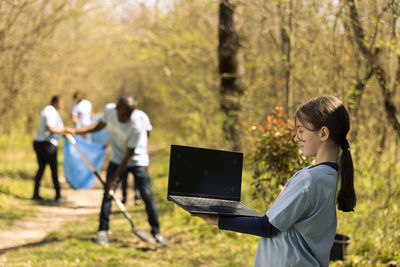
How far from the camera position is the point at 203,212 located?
205 centimetres

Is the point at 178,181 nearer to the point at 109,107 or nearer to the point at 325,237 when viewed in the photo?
the point at 325,237

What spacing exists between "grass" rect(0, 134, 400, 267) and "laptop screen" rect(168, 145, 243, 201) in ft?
8.37

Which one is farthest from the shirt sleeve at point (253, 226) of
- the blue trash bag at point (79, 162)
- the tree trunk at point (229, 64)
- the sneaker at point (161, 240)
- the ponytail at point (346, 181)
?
the blue trash bag at point (79, 162)

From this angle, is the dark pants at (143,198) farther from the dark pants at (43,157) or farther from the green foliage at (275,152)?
the dark pants at (43,157)

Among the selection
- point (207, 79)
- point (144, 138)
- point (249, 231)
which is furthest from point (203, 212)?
point (207, 79)

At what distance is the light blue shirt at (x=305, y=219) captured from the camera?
1.94 meters

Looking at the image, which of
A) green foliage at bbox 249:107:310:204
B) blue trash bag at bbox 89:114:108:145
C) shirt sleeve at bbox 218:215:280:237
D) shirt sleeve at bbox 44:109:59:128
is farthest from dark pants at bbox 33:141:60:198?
shirt sleeve at bbox 218:215:280:237

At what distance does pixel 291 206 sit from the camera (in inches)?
76.6

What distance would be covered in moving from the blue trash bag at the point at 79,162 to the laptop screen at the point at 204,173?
649 centimetres

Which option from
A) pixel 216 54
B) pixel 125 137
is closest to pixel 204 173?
pixel 125 137

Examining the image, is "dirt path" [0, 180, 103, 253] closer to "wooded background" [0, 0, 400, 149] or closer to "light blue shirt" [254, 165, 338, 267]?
"wooded background" [0, 0, 400, 149]

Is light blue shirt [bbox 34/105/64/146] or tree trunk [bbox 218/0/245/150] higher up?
tree trunk [bbox 218/0/245/150]

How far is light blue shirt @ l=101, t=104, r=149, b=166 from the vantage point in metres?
5.70

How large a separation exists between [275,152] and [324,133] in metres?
2.84
